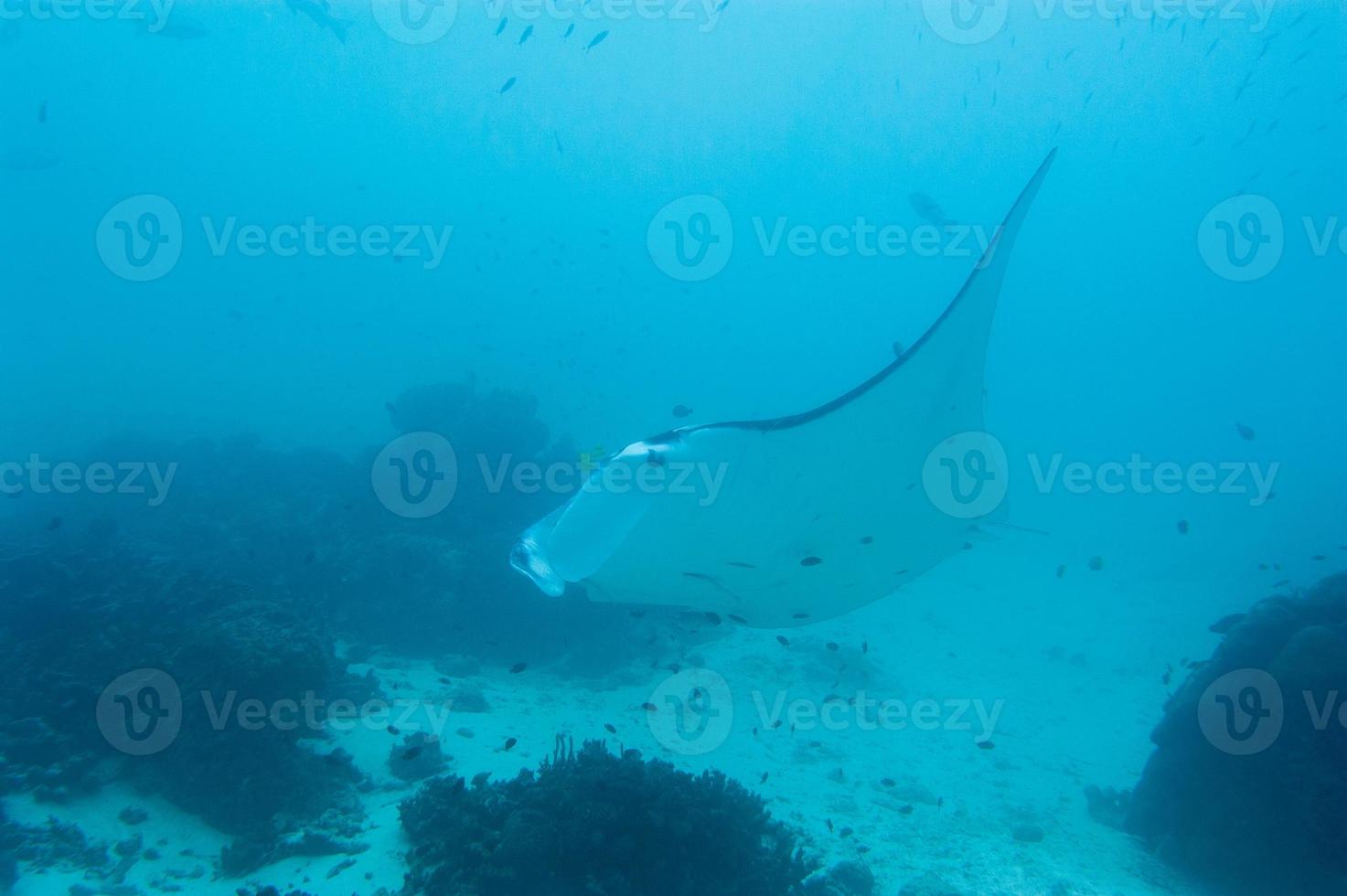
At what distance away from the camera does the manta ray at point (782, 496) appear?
3.01 meters

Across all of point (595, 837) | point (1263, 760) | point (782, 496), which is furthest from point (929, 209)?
point (595, 837)

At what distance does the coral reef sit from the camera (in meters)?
4.88

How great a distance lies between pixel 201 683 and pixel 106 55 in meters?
85.1

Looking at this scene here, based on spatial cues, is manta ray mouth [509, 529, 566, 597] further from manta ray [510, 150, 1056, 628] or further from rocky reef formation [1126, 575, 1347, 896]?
rocky reef formation [1126, 575, 1347, 896]

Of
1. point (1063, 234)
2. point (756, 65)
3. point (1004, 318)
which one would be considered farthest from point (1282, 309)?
point (756, 65)

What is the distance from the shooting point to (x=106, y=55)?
59.9m

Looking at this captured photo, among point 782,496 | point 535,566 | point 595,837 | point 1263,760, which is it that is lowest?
point 595,837

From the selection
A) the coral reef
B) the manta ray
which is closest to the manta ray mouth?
the manta ray

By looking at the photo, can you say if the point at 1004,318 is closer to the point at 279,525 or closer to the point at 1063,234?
the point at 1063,234

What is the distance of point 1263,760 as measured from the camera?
22.6 feet

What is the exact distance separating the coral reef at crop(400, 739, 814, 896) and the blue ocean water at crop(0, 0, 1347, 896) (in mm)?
41

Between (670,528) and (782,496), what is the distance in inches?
27.5

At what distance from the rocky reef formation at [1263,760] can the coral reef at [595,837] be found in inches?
210

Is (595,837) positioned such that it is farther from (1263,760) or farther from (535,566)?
(1263,760)
